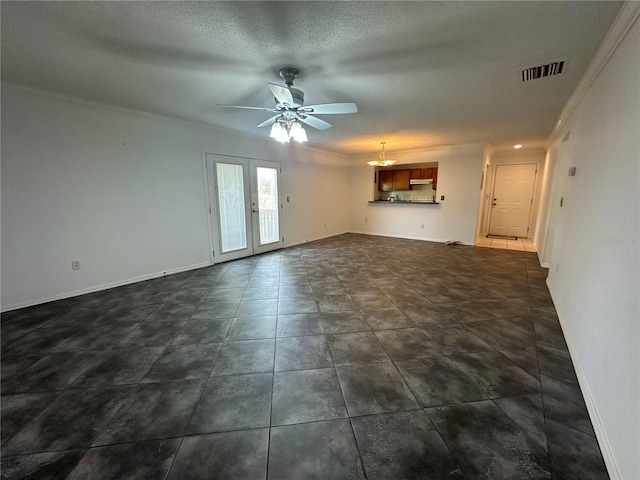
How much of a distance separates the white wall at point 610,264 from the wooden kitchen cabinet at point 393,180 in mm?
5411

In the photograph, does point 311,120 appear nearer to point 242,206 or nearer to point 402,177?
point 242,206

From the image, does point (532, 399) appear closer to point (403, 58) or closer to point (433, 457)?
point (433, 457)

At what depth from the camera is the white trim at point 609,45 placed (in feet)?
4.99

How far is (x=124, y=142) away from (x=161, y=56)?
198cm

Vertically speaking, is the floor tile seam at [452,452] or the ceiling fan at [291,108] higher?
the ceiling fan at [291,108]

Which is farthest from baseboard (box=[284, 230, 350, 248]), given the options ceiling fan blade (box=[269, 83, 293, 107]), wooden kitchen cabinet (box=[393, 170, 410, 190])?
ceiling fan blade (box=[269, 83, 293, 107])

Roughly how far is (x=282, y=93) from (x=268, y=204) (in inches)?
140

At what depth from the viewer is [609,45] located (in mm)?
1881

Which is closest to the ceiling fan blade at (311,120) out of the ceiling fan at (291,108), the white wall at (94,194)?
the ceiling fan at (291,108)


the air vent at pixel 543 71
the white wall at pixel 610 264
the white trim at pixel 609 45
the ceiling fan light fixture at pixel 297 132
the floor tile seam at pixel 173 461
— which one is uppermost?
the air vent at pixel 543 71

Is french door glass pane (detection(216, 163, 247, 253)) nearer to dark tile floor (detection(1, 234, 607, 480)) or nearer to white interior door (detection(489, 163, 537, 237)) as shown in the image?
dark tile floor (detection(1, 234, 607, 480))

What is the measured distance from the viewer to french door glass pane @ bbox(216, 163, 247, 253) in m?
4.79

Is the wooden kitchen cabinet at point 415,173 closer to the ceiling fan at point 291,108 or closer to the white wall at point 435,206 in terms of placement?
the white wall at point 435,206

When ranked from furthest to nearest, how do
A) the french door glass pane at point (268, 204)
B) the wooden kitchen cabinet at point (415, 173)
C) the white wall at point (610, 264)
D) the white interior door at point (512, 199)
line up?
the wooden kitchen cabinet at point (415, 173) → the white interior door at point (512, 199) → the french door glass pane at point (268, 204) → the white wall at point (610, 264)
